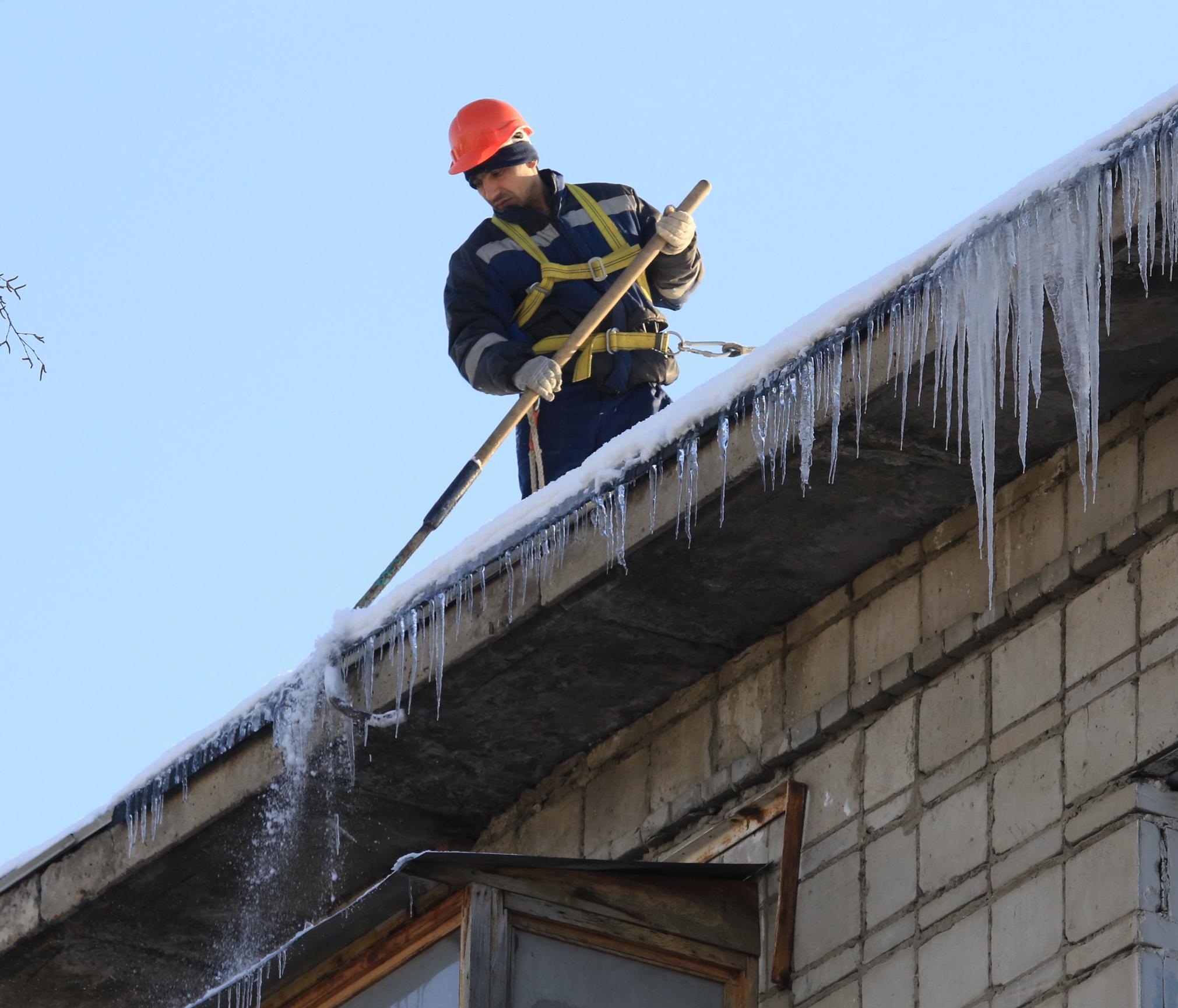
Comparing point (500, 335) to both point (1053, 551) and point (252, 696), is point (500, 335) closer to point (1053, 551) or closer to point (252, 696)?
point (252, 696)

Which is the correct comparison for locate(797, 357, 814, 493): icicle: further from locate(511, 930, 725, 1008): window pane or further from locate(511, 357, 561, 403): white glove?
locate(511, 357, 561, 403): white glove

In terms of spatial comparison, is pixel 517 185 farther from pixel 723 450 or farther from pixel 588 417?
pixel 723 450

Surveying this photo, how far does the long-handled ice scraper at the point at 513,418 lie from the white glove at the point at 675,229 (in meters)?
0.03

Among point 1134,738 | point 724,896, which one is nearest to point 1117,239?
point 1134,738

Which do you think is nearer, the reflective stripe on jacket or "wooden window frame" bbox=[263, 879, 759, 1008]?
"wooden window frame" bbox=[263, 879, 759, 1008]

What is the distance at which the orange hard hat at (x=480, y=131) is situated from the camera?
934 cm

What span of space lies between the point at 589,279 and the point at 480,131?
0.76 metres

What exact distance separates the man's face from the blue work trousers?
0.80 meters

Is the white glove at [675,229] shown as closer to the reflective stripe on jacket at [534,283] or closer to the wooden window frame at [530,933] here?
the reflective stripe on jacket at [534,283]

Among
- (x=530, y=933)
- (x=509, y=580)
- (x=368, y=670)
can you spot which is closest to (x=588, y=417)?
(x=368, y=670)

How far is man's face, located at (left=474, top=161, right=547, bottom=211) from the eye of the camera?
936 centimetres

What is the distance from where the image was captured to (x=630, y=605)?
7.14 metres

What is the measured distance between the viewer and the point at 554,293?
917 cm

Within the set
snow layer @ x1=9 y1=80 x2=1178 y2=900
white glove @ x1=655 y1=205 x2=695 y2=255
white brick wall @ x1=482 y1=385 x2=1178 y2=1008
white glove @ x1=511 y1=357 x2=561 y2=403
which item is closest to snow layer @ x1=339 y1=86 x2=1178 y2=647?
snow layer @ x1=9 y1=80 x2=1178 y2=900
